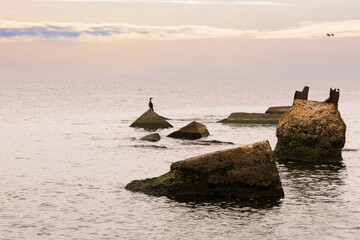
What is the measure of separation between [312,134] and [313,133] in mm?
87

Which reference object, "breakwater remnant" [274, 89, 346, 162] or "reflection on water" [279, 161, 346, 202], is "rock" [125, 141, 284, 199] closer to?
"reflection on water" [279, 161, 346, 202]

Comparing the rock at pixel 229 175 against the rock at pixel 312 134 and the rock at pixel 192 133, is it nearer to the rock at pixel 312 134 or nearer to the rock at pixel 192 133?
the rock at pixel 312 134

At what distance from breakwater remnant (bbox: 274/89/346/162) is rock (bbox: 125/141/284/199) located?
11.6 m

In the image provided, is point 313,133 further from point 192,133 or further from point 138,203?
point 138,203

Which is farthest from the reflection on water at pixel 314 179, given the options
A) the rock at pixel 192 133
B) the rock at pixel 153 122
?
the rock at pixel 153 122

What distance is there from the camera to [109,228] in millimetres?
22188

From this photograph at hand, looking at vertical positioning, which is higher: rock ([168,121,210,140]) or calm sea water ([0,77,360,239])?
rock ([168,121,210,140])

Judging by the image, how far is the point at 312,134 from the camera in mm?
37594

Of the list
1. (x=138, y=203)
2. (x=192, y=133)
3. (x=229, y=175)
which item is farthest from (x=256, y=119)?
(x=138, y=203)

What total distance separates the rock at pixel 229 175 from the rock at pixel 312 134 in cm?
1164

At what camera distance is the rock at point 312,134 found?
37500 mm

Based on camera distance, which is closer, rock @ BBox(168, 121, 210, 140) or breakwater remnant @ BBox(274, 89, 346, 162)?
breakwater remnant @ BBox(274, 89, 346, 162)

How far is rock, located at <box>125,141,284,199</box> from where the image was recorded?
26125mm

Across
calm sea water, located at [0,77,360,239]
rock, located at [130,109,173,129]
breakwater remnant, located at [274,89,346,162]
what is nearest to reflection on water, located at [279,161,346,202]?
calm sea water, located at [0,77,360,239]
